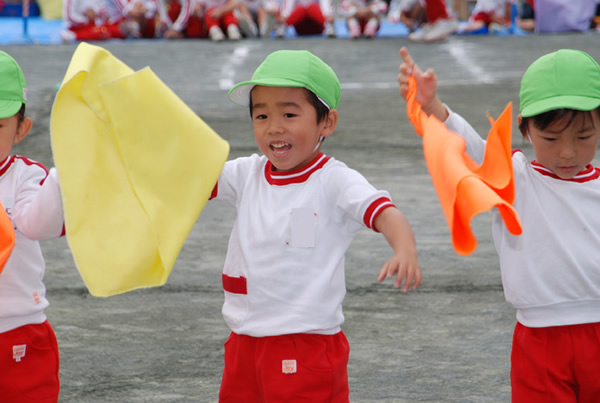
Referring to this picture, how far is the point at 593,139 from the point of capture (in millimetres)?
2701

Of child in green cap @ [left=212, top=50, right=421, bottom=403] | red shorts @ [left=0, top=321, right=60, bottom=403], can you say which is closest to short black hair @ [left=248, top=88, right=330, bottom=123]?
child in green cap @ [left=212, top=50, right=421, bottom=403]

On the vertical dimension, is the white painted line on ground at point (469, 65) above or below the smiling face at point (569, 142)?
below

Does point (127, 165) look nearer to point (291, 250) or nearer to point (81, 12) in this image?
point (291, 250)

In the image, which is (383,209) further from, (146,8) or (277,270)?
(146,8)

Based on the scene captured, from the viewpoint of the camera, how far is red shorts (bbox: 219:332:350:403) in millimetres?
2713

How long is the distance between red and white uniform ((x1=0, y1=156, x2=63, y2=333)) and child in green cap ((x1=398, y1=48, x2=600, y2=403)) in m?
1.28

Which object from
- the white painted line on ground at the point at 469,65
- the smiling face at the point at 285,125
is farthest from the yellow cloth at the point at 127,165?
the white painted line on ground at the point at 469,65

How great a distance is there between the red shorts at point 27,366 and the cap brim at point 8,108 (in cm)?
61

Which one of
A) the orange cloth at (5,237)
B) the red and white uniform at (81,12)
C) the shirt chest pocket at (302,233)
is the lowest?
the red and white uniform at (81,12)

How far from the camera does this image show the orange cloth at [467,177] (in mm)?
2479

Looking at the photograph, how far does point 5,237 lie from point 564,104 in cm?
154

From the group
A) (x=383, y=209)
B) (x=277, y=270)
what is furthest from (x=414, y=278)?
(x=277, y=270)

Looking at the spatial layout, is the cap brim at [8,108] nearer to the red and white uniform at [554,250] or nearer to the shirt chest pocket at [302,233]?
the shirt chest pocket at [302,233]

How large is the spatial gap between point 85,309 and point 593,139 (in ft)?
8.74
